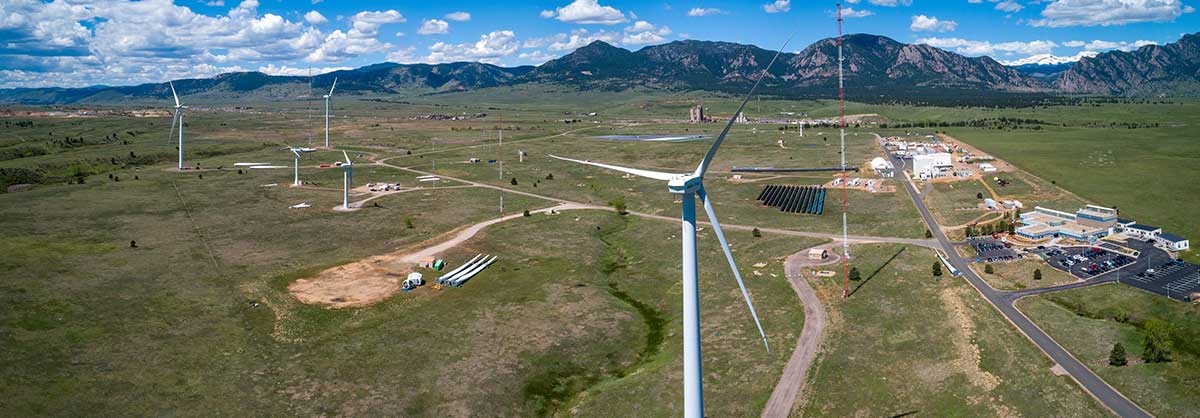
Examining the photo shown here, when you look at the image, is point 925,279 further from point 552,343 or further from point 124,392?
point 124,392

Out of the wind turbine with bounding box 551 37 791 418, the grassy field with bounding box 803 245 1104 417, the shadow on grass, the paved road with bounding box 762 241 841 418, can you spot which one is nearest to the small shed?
the paved road with bounding box 762 241 841 418

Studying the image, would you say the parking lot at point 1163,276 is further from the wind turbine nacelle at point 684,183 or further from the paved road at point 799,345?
the wind turbine nacelle at point 684,183

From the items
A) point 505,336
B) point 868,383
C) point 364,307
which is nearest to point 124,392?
point 364,307

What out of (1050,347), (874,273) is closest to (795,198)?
(874,273)

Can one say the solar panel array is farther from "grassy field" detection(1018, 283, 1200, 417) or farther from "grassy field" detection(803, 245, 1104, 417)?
"grassy field" detection(1018, 283, 1200, 417)

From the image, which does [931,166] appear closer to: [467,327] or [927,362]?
[927,362]

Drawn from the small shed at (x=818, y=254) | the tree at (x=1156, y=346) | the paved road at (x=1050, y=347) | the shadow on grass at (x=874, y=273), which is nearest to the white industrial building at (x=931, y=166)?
the paved road at (x=1050, y=347)
